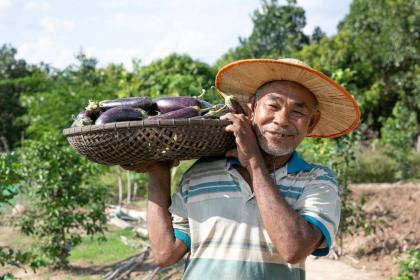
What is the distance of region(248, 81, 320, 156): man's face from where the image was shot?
83.3 inches

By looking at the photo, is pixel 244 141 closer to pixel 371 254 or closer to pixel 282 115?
pixel 282 115

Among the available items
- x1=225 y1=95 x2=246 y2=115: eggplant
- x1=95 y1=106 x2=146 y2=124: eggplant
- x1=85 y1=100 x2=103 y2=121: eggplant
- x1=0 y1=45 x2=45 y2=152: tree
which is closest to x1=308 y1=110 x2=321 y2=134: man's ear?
x1=225 y1=95 x2=246 y2=115: eggplant

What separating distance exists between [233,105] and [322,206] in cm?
51

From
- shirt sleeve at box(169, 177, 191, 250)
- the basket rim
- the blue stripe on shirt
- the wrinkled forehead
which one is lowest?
the blue stripe on shirt

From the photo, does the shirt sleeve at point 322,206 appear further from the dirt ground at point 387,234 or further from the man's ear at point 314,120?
the dirt ground at point 387,234

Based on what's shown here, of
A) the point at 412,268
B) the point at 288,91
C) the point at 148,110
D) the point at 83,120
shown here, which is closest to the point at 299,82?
the point at 288,91

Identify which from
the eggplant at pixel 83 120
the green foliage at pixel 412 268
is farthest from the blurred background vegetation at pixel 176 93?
the eggplant at pixel 83 120

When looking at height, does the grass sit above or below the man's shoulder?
below

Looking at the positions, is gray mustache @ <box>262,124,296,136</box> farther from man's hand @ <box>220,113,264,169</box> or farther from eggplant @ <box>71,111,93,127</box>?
eggplant @ <box>71,111,93,127</box>

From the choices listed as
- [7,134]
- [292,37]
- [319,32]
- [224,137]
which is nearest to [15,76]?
[7,134]

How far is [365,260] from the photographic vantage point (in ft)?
25.8

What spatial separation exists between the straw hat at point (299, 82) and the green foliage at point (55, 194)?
5.31 meters

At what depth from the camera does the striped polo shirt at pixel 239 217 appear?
209 centimetres

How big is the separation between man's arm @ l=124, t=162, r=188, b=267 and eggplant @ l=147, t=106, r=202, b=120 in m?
0.25
